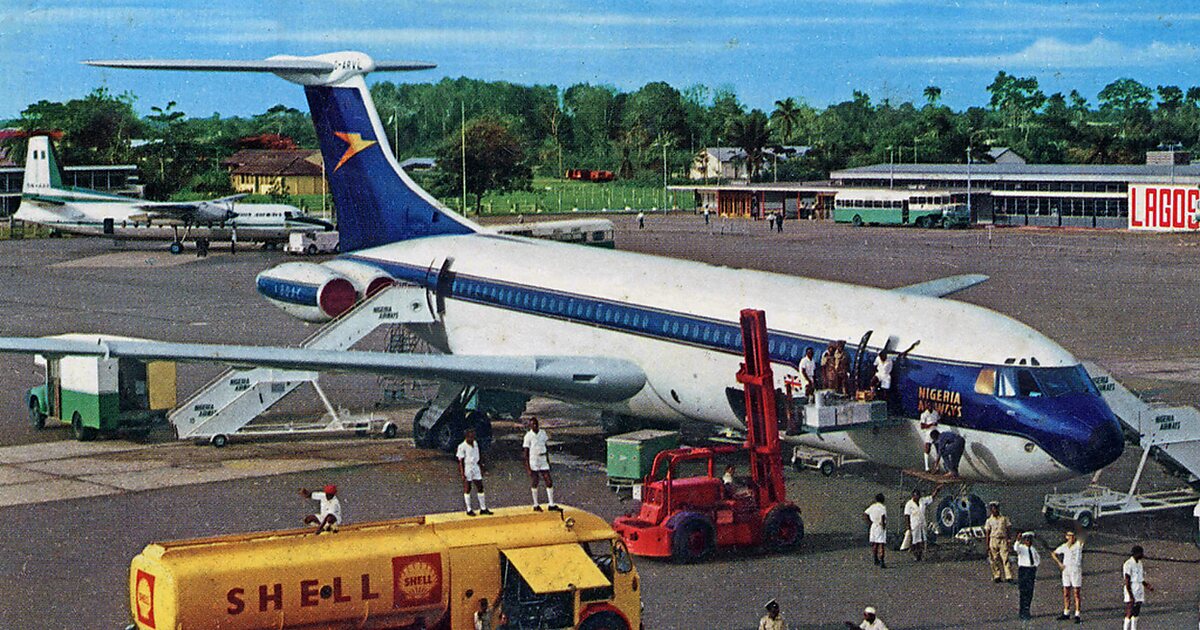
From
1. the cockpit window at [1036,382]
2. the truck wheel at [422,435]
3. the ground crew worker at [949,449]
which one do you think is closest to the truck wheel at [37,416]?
the truck wheel at [422,435]

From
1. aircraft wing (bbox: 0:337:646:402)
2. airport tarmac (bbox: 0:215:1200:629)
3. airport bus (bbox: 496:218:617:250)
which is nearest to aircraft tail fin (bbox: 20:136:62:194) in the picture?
airport bus (bbox: 496:218:617:250)

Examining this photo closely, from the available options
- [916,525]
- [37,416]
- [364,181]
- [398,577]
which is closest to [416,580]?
[398,577]

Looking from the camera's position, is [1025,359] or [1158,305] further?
[1158,305]

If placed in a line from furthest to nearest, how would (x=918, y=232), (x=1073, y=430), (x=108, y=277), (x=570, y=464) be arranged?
1. (x=918, y=232)
2. (x=108, y=277)
3. (x=570, y=464)
4. (x=1073, y=430)

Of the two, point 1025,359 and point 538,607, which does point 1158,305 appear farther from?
point 538,607

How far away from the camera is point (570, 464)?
33.4 m

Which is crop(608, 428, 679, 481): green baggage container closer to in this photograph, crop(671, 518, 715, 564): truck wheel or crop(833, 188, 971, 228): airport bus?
crop(671, 518, 715, 564): truck wheel

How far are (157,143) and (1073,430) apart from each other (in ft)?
455

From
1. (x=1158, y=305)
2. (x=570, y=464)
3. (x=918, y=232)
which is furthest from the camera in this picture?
(x=918, y=232)

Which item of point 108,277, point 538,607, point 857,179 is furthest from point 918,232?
point 538,607

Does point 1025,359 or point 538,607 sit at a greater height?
point 1025,359

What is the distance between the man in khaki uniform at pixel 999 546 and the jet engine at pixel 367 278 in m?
18.1

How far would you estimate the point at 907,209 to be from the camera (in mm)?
116438

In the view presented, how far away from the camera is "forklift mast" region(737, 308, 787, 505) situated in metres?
26.1
